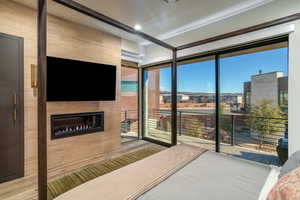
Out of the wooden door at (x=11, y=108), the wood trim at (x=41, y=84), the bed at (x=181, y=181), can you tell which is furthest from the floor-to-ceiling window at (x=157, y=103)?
the wood trim at (x=41, y=84)

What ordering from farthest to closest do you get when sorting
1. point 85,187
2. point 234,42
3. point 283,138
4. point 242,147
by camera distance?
point 242,147 < point 234,42 < point 283,138 < point 85,187

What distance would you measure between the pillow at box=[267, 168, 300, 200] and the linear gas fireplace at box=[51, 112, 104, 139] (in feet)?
9.15

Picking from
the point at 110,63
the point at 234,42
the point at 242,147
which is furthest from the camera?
the point at 110,63

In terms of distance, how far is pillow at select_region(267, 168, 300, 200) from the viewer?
686mm

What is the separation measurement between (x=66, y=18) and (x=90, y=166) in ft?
8.74

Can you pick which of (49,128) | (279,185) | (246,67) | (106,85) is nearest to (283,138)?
(246,67)

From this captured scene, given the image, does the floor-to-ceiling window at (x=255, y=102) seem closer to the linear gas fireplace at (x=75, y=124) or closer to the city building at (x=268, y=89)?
the city building at (x=268, y=89)

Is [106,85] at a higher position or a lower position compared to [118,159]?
higher

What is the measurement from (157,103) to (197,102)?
125 cm

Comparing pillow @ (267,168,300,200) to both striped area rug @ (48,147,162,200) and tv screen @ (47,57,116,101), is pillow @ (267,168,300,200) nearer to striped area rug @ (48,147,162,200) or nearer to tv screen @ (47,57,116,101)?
striped area rug @ (48,147,162,200)

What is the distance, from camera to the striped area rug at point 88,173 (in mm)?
2039

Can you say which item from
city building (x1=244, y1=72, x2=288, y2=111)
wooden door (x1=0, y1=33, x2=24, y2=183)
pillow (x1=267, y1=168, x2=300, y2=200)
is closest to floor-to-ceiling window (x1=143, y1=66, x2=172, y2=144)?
city building (x1=244, y1=72, x2=288, y2=111)

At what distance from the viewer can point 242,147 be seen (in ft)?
9.14

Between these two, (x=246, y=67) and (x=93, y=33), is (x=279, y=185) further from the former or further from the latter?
(x=93, y=33)
